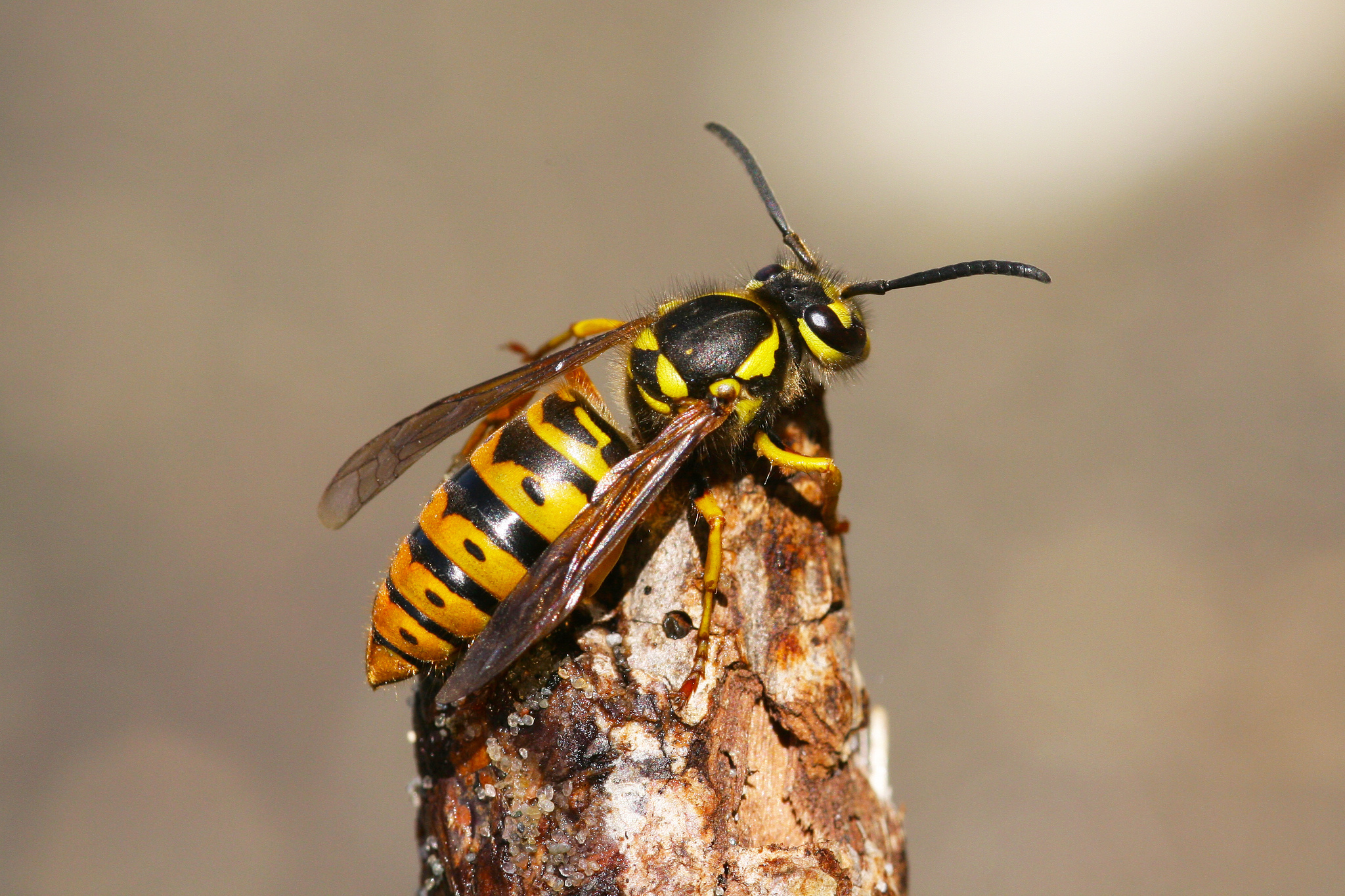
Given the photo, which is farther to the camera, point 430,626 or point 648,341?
point 648,341

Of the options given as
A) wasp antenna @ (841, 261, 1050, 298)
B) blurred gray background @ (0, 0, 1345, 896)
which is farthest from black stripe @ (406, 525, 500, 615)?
blurred gray background @ (0, 0, 1345, 896)

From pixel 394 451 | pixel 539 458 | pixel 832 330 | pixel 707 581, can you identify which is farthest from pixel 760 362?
pixel 394 451

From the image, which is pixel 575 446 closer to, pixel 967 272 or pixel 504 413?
pixel 504 413

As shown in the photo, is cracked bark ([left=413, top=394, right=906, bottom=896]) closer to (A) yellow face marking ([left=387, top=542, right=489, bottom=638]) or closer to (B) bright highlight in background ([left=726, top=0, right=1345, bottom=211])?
(A) yellow face marking ([left=387, top=542, right=489, bottom=638])

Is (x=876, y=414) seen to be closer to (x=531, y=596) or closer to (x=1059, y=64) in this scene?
(x=1059, y=64)

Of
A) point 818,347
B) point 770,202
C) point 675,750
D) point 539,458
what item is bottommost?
point 675,750

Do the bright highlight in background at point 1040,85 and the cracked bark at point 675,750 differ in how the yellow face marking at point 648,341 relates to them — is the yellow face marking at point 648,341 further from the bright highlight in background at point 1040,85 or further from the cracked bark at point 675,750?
the bright highlight in background at point 1040,85

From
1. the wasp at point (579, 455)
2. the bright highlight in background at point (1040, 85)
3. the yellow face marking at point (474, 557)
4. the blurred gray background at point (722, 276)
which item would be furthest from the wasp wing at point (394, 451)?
the bright highlight in background at point (1040, 85)
